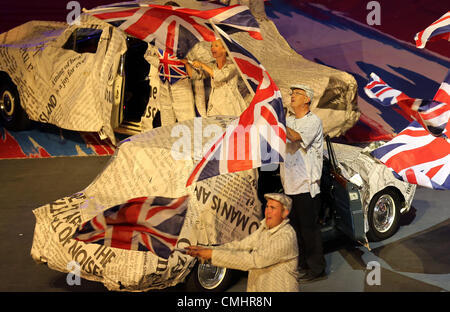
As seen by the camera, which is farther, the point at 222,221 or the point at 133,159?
the point at 133,159

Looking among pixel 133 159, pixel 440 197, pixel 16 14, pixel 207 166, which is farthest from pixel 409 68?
pixel 207 166

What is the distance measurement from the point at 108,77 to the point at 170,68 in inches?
41.5

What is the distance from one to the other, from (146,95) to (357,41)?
5.62m

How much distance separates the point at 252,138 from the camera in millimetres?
5566

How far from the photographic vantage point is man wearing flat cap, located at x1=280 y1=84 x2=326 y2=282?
6.91m

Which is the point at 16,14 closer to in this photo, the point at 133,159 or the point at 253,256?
the point at 133,159

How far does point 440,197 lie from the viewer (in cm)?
985

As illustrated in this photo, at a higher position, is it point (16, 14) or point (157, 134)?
point (16, 14)

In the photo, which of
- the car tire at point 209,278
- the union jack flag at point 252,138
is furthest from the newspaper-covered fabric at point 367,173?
the union jack flag at point 252,138

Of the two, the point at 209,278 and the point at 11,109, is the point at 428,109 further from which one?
the point at 11,109

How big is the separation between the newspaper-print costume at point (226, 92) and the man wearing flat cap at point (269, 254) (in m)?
3.30

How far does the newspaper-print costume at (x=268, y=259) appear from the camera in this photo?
514 centimetres

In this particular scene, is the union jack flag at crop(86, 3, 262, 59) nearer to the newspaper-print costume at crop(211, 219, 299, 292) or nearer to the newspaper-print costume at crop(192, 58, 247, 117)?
the newspaper-print costume at crop(211, 219, 299, 292)
